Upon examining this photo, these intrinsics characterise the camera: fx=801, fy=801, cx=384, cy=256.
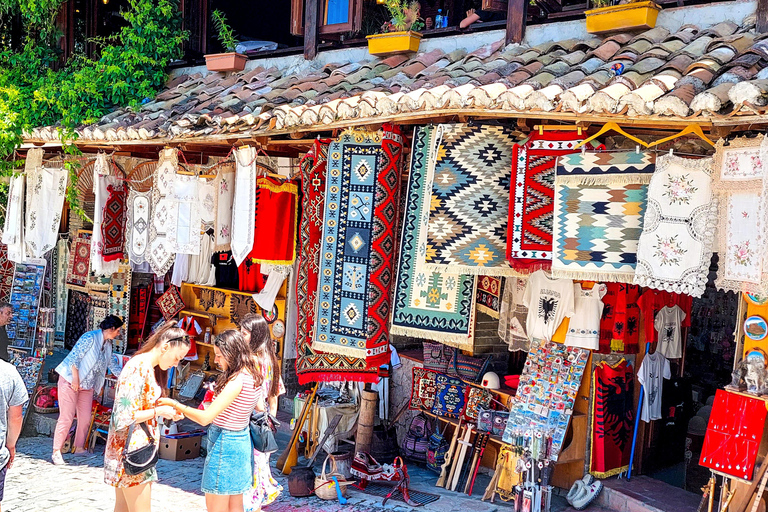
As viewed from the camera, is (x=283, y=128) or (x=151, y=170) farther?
(x=151, y=170)

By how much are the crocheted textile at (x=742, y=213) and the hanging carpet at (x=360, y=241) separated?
111 inches

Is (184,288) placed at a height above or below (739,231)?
below

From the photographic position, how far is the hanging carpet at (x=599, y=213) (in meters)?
5.50

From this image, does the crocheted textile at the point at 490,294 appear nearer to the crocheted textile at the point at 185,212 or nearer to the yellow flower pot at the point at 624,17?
the yellow flower pot at the point at 624,17

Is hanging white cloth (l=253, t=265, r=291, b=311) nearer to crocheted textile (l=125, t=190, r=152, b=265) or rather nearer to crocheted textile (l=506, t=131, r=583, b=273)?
crocheted textile (l=125, t=190, r=152, b=265)

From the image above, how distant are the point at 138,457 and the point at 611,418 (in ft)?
14.3

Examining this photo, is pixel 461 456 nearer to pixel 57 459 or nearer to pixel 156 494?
pixel 156 494

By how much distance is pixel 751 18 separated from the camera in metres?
5.89

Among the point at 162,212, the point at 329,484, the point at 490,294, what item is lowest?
the point at 329,484

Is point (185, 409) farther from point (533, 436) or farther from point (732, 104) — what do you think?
point (732, 104)

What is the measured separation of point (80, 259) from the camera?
12.6m

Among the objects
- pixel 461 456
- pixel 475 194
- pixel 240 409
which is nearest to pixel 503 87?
pixel 475 194

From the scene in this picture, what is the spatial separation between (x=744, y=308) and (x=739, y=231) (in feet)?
2.83

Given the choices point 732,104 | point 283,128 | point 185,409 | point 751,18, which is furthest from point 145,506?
point 751,18
